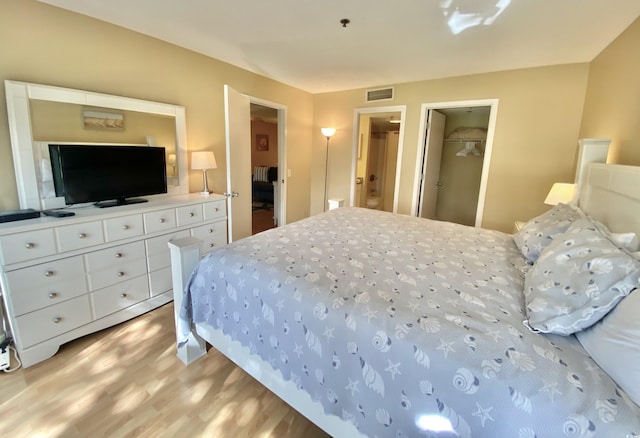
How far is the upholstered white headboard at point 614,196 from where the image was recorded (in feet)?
4.71

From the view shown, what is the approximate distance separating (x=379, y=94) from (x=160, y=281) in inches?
143

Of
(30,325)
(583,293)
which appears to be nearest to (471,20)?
(583,293)

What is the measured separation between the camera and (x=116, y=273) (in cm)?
213

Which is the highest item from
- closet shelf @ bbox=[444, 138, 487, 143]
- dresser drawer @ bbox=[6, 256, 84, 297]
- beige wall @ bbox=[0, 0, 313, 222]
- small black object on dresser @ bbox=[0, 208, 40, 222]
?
beige wall @ bbox=[0, 0, 313, 222]

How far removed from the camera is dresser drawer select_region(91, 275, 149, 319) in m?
2.05

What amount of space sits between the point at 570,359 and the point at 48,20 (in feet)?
11.6

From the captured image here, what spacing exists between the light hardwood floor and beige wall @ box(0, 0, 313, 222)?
1208mm

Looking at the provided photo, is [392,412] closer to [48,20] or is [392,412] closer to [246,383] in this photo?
[246,383]

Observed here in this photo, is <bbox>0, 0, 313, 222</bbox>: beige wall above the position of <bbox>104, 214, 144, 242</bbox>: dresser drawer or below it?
above

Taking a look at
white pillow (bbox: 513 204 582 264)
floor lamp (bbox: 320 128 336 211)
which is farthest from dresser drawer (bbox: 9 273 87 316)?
floor lamp (bbox: 320 128 336 211)

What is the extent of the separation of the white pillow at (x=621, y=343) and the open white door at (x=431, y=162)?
3.14 m

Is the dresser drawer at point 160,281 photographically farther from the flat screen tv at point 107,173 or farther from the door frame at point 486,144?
the door frame at point 486,144

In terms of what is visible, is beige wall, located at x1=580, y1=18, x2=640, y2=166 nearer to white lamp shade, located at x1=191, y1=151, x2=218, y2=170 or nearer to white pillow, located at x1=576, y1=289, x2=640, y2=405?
white pillow, located at x1=576, y1=289, x2=640, y2=405

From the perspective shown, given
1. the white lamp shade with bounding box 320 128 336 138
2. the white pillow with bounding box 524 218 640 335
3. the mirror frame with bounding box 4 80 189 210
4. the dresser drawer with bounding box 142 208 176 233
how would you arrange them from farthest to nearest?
the white lamp shade with bounding box 320 128 336 138 < the dresser drawer with bounding box 142 208 176 233 < the mirror frame with bounding box 4 80 189 210 < the white pillow with bounding box 524 218 640 335
